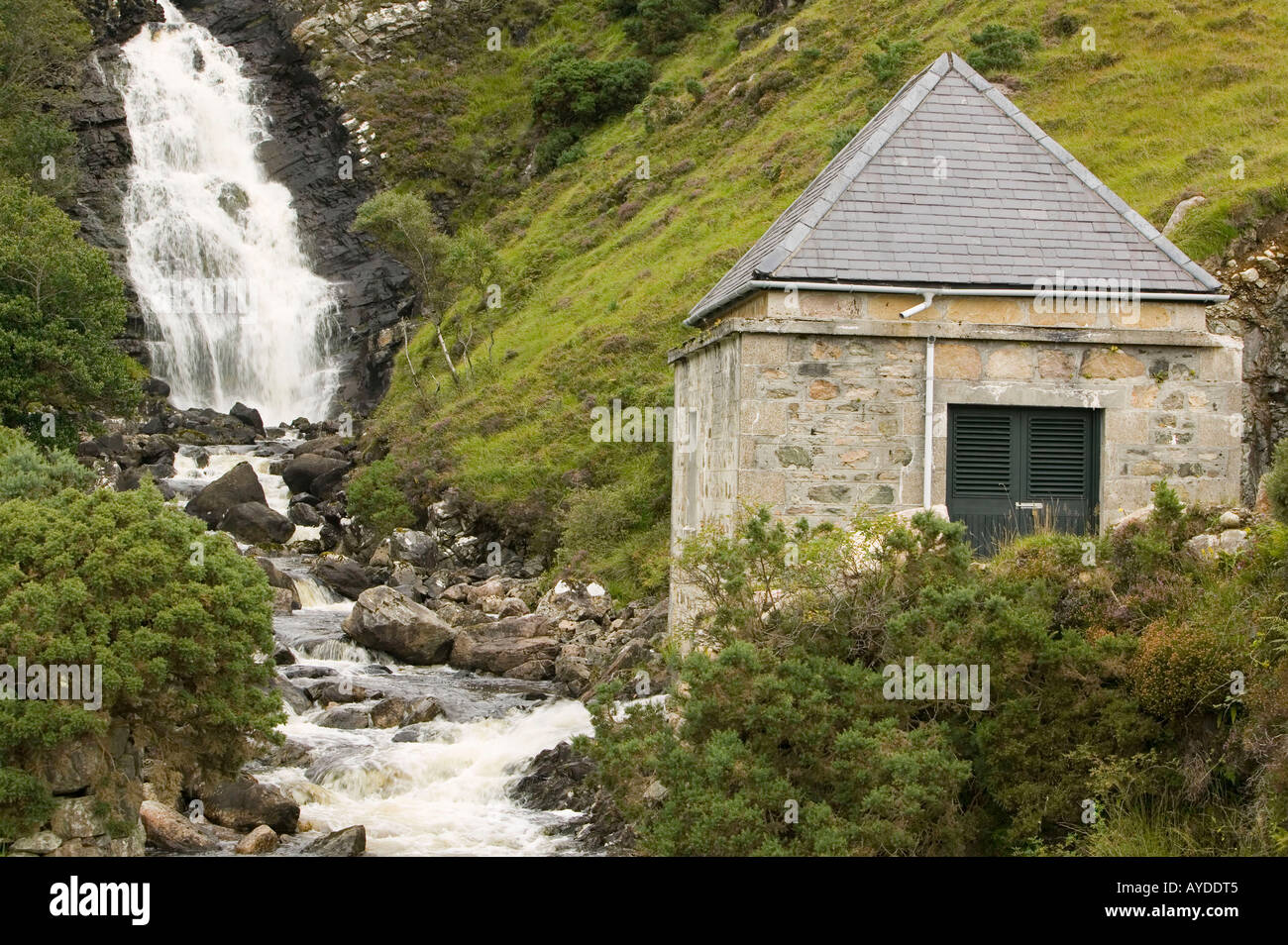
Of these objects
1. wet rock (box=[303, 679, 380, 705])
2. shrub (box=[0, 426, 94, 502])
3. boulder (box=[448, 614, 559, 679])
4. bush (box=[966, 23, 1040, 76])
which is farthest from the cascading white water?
wet rock (box=[303, 679, 380, 705])

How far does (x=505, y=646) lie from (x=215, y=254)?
33.7m

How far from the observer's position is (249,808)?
1437 centimetres

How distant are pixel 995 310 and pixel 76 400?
92.9 feet

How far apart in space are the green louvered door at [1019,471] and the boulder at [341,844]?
7180mm

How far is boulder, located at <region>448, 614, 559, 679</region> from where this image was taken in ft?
76.2

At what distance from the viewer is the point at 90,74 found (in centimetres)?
5747

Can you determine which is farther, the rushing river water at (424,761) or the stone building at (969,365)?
the rushing river water at (424,761)

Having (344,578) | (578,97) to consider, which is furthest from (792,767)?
(578,97)

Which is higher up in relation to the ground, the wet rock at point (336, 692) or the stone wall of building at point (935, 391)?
the stone wall of building at point (935, 391)

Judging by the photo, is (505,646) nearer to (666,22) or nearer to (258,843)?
(258,843)

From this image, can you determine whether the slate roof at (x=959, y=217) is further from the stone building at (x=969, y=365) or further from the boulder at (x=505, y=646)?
the boulder at (x=505, y=646)

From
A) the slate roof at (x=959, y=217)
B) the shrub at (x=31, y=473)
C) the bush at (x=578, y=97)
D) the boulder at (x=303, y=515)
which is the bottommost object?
the boulder at (x=303, y=515)

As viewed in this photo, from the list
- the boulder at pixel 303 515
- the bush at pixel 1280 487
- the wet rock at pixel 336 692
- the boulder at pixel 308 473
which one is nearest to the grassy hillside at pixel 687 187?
the boulder at pixel 308 473

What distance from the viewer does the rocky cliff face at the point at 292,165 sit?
50.8 metres
